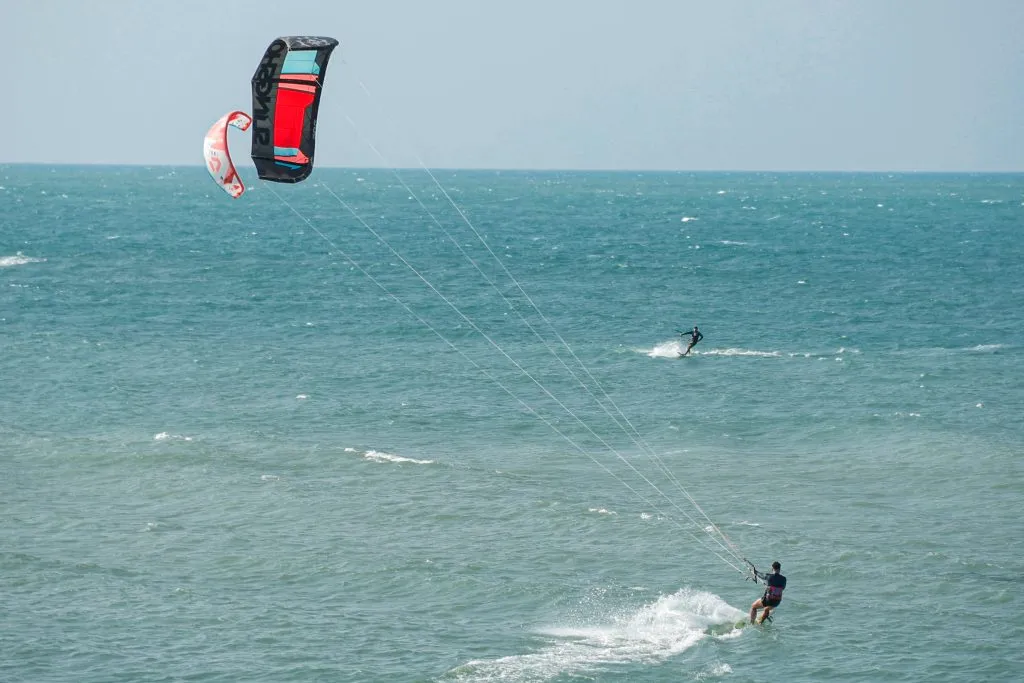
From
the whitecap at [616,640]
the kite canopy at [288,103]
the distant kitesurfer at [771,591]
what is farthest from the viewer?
Answer: the distant kitesurfer at [771,591]

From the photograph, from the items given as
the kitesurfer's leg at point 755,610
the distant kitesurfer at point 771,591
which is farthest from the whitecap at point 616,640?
the distant kitesurfer at point 771,591

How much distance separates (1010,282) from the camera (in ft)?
286

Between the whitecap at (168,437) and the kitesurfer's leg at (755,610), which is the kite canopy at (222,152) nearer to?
the kitesurfer's leg at (755,610)

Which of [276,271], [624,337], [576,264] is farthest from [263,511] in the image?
[576,264]

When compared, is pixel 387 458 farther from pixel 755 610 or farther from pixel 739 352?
pixel 739 352

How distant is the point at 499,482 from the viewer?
39.1 m

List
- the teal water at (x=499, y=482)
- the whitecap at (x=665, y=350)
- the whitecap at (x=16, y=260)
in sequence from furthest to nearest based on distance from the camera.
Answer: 1. the whitecap at (x=16, y=260)
2. the whitecap at (x=665, y=350)
3. the teal water at (x=499, y=482)

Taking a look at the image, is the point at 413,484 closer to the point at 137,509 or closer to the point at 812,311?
the point at 137,509

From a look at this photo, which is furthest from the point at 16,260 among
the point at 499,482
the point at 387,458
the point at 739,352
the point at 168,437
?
the point at 499,482

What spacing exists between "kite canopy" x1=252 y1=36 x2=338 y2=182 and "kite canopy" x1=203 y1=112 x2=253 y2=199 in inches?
17.2

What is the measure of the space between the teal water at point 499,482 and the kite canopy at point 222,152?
9.70 metres

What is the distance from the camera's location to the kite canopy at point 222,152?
26.9 m

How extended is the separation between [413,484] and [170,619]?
1100 centimetres

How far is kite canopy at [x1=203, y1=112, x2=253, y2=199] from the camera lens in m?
26.9
